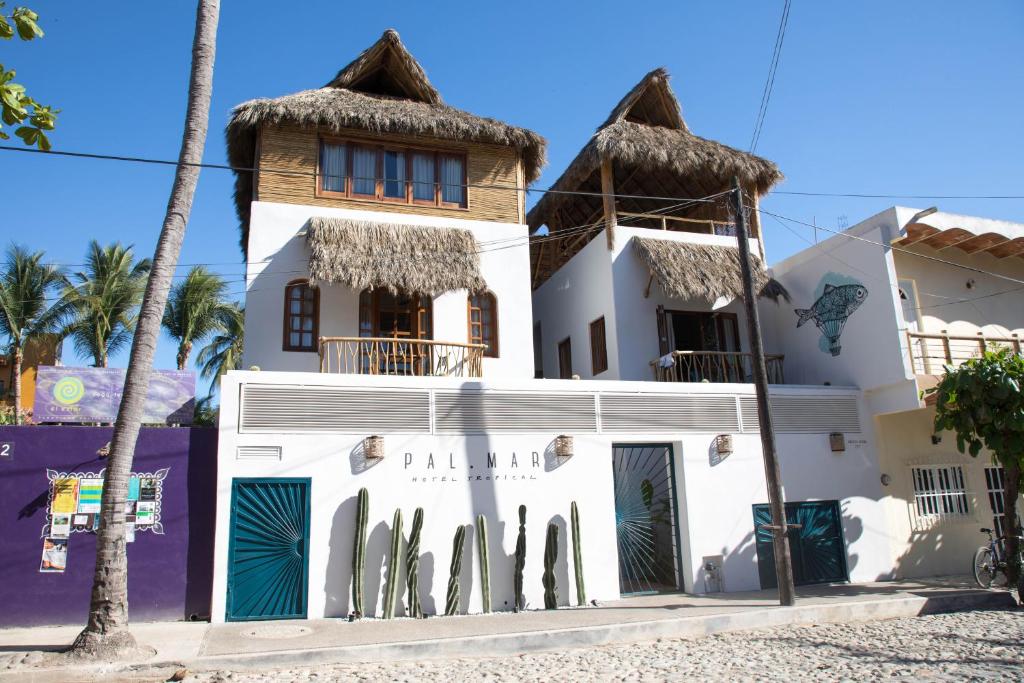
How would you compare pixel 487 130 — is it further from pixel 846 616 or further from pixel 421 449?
pixel 846 616

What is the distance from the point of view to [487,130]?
1287 cm

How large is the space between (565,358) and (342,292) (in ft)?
17.0

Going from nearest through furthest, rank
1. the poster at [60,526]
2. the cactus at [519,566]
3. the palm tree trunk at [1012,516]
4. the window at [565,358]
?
1. the poster at [60,526]
2. the cactus at [519,566]
3. the palm tree trunk at [1012,516]
4. the window at [565,358]

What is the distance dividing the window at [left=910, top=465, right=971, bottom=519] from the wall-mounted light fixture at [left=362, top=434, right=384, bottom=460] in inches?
358

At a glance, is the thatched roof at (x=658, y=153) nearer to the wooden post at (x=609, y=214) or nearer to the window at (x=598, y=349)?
A: the wooden post at (x=609, y=214)

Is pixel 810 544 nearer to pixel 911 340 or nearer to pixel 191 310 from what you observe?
pixel 911 340

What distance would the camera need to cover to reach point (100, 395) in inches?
408

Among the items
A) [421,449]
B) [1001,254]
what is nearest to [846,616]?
[421,449]

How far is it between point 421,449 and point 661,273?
5458 millimetres

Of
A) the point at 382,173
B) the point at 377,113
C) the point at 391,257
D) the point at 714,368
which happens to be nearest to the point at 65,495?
the point at 391,257

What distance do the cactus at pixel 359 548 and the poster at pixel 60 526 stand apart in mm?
3348

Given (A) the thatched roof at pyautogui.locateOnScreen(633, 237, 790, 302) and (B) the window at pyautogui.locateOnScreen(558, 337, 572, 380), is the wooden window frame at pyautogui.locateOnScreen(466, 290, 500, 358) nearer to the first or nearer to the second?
(B) the window at pyautogui.locateOnScreen(558, 337, 572, 380)

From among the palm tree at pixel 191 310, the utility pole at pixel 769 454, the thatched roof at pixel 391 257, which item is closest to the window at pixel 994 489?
the utility pole at pixel 769 454

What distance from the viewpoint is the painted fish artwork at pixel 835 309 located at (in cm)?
1241
